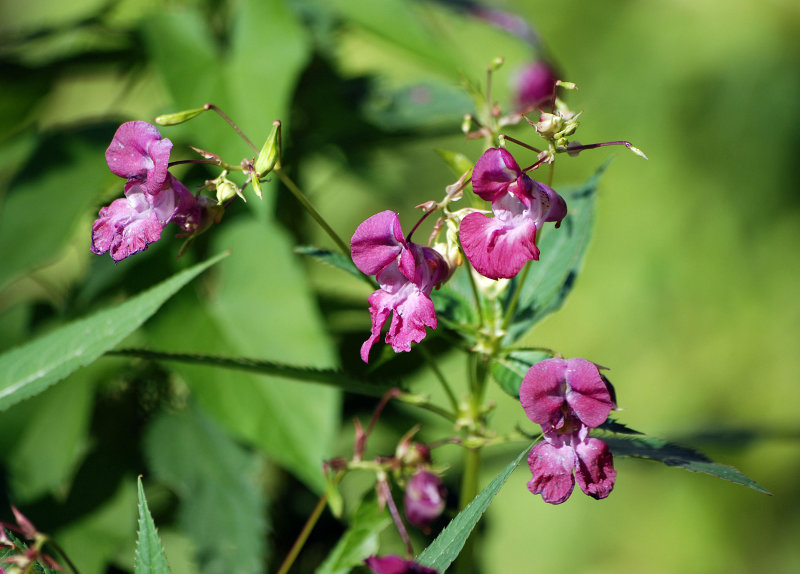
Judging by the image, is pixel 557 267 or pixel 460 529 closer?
pixel 460 529

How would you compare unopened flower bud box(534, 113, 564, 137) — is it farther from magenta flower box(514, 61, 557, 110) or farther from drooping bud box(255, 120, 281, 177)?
magenta flower box(514, 61, 557, 110)

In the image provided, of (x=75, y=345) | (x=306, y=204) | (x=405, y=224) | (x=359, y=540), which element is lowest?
(x=405, y=224)

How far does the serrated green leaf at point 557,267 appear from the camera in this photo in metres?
0.51

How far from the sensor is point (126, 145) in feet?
1.35

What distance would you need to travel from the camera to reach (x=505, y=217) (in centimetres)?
40

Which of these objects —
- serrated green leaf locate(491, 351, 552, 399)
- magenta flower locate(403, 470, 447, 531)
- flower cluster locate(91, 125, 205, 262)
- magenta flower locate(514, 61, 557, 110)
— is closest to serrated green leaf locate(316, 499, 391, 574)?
magenta flower locate(403, 470, 447, 531)

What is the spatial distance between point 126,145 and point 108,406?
1.54 feet

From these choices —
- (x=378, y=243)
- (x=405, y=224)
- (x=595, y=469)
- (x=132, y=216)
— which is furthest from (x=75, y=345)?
(x=405, y=224)

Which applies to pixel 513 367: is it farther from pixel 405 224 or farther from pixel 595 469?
pixel 405 224

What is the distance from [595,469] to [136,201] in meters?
0.28

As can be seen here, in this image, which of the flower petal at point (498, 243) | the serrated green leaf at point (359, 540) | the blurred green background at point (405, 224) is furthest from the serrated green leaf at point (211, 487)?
the flower petal at point (498, 243)

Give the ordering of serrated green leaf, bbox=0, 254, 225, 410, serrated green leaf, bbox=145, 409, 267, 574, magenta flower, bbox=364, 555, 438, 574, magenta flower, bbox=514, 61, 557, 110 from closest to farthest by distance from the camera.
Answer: magenta flower, bbox=364, 555, 438, 574, serrated green leaf, bbox=0, 254, 225, 410, serrated green leaf, bbox=145, 409, 267, 574, magenta flower, bbox=514, 61, 557, 110

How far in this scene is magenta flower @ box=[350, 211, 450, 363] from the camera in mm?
390

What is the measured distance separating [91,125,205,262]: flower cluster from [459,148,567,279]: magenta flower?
158 mm
